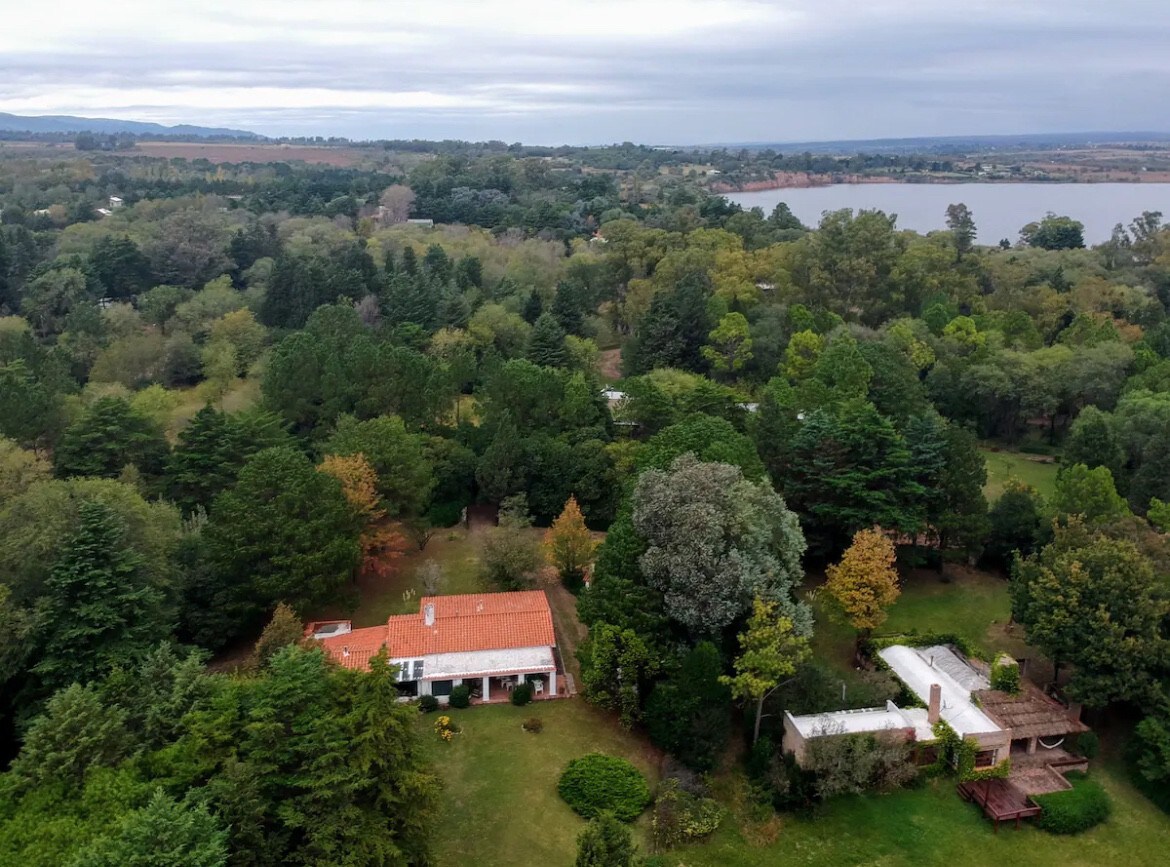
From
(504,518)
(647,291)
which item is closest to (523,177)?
(647,291)

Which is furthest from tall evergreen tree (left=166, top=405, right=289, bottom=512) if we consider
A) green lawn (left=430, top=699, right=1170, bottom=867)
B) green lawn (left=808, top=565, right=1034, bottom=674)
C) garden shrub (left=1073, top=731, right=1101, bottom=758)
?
garden shrub (left=1073, top=731, right=1101, bottom=758)

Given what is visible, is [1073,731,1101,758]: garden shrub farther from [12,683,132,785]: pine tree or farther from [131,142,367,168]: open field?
[131,142,367,168]: open field

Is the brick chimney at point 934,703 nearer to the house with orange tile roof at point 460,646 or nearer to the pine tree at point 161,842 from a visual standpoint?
the house with orange tile roof at point 460,646

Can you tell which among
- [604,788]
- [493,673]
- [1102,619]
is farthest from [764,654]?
[1102,619]

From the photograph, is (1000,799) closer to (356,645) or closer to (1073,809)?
(1073,809)

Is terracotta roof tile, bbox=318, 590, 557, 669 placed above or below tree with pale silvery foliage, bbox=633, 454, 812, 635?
below

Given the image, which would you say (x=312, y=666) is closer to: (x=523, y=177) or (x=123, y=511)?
(x=123, y=511)
